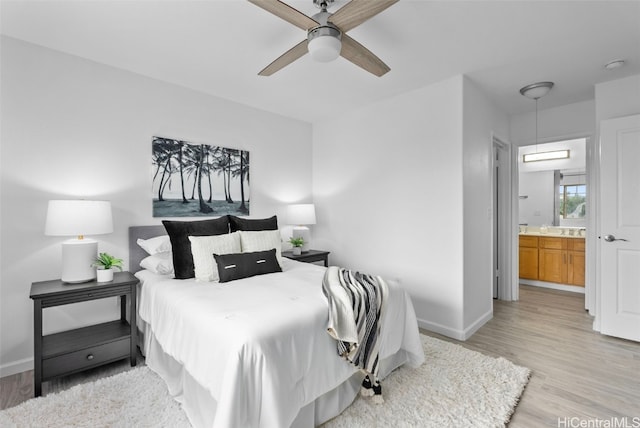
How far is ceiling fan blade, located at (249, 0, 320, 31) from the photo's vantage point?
161 centimetres

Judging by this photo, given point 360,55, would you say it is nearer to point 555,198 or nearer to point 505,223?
point 505,223

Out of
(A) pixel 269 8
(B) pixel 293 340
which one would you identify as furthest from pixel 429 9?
(B) pixel 293 340

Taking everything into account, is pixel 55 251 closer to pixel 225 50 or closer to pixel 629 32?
pixel 225 50

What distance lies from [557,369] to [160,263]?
3442 mm

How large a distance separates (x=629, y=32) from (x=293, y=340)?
3319mm

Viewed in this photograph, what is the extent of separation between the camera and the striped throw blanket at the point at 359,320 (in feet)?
6.05

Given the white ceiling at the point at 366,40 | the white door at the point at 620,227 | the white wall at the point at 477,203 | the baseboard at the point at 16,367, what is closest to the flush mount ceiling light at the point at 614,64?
the white ceiling at the point at 366,40

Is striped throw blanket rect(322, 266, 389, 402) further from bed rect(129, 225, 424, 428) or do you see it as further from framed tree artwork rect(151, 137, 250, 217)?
framed tree artwork rect(151, 137, 250, 217)

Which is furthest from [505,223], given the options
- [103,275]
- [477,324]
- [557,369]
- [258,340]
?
[103,275]

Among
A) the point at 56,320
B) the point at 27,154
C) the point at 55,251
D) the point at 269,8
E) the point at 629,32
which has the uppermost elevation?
the point at 629,32

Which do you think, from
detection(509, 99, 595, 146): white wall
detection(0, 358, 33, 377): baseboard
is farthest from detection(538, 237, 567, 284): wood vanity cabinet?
detection(0, 358, 33, 377): baseboard

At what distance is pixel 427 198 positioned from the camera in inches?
131

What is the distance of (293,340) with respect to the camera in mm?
1650

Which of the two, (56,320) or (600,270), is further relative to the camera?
(600,270)
